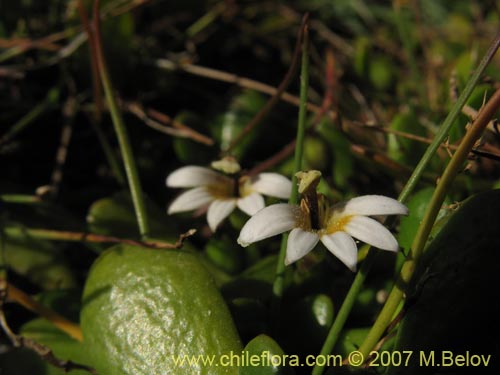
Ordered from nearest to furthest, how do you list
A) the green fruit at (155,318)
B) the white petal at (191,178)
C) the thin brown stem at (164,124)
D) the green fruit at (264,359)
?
1. the green fruit at (264,359)
2. the green fruit at (155,318)
3. the white petal at (191,178)
4. the thin brown stem at (164,124)

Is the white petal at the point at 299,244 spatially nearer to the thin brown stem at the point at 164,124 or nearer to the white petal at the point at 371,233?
the white petal at the point at 371,233

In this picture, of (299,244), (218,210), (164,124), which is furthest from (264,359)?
(164,124)

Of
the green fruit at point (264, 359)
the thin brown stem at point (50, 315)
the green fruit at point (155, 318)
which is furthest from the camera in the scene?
the thin brown stem at point (50, 315)

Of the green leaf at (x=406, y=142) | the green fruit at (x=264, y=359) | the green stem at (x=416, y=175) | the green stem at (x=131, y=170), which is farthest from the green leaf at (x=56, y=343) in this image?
the green leaf at (x=406, y=142)

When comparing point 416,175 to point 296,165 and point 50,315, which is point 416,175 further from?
point 50,315

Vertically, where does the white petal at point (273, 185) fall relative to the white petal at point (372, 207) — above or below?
below

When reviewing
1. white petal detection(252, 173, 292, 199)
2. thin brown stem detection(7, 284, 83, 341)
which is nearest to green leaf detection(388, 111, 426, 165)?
white petal detection(252, 173, 292, 199)
